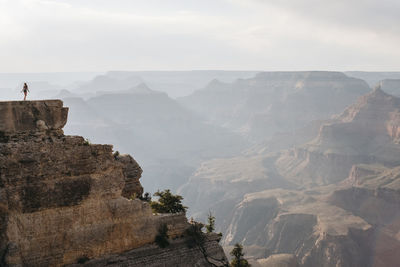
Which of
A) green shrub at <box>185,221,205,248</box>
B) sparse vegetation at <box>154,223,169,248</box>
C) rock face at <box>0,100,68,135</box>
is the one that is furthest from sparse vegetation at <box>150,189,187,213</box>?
rock face at <box>0,100,68,135</box>

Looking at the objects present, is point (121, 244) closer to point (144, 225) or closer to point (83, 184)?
point (144, 225)

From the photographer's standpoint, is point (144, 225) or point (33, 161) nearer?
point (33, 161)

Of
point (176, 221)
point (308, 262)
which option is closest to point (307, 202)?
point (308, 262)

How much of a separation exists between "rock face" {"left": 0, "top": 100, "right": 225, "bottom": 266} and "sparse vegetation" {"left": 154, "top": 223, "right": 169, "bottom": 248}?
78 centimetres

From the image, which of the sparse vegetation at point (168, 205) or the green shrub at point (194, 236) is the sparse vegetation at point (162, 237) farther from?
the sparse vegetation at point (168, 205)

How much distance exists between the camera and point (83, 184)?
60.5 feet

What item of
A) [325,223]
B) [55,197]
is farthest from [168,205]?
[325,223]

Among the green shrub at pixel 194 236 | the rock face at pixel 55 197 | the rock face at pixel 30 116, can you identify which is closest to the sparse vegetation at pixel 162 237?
the rock face at pixel 55 197

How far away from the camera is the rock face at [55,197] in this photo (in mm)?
16812

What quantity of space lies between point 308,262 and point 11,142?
357 feet

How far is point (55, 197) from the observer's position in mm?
17672

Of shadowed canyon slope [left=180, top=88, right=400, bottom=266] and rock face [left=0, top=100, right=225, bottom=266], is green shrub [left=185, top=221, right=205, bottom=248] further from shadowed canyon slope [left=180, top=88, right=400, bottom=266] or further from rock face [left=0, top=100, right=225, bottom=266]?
shadowed canyon slope [left=180, top=88, right=400, bottom=266]

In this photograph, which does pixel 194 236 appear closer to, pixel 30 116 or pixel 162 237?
pixel 162 237

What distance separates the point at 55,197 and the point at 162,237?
21.6 feet
